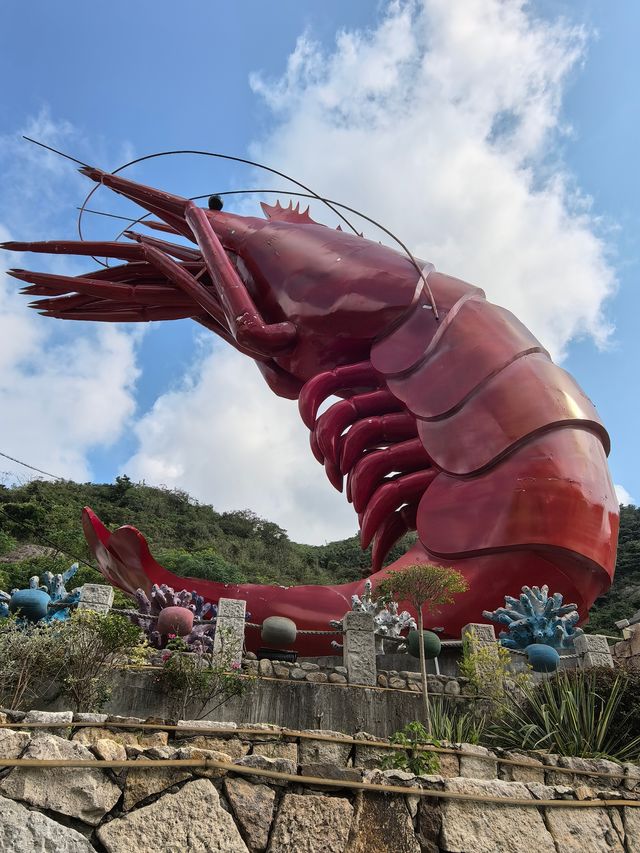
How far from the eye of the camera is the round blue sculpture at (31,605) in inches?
299

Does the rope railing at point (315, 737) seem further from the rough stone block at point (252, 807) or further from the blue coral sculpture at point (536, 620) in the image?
the blue coral sculpture at point (536, 620)

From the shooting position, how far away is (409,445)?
36.0 ft

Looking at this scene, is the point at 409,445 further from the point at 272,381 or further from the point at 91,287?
the point at 91,287

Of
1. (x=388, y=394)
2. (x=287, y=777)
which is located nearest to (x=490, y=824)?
(x=287, y=777)

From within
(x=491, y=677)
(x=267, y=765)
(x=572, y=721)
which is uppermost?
(x=491, y=677)

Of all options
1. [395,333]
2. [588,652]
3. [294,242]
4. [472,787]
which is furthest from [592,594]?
[294,242]

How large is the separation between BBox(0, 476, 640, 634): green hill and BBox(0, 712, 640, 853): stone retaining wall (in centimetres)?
1715

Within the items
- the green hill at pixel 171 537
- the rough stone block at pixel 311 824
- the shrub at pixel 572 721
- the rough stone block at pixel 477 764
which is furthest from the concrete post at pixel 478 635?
the green hill at pixel 171 537

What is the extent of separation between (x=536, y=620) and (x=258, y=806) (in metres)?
5.83

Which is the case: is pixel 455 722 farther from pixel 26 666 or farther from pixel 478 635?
pixel 26 666

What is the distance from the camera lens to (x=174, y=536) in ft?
106

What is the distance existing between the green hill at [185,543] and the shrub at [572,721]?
15060mm

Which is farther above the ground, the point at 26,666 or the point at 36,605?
the point at 36,605

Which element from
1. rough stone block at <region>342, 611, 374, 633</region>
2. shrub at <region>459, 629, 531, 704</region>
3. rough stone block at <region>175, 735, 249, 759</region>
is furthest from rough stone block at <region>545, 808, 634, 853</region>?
rough stone block at <region>342, 611, 374, 633</region>
